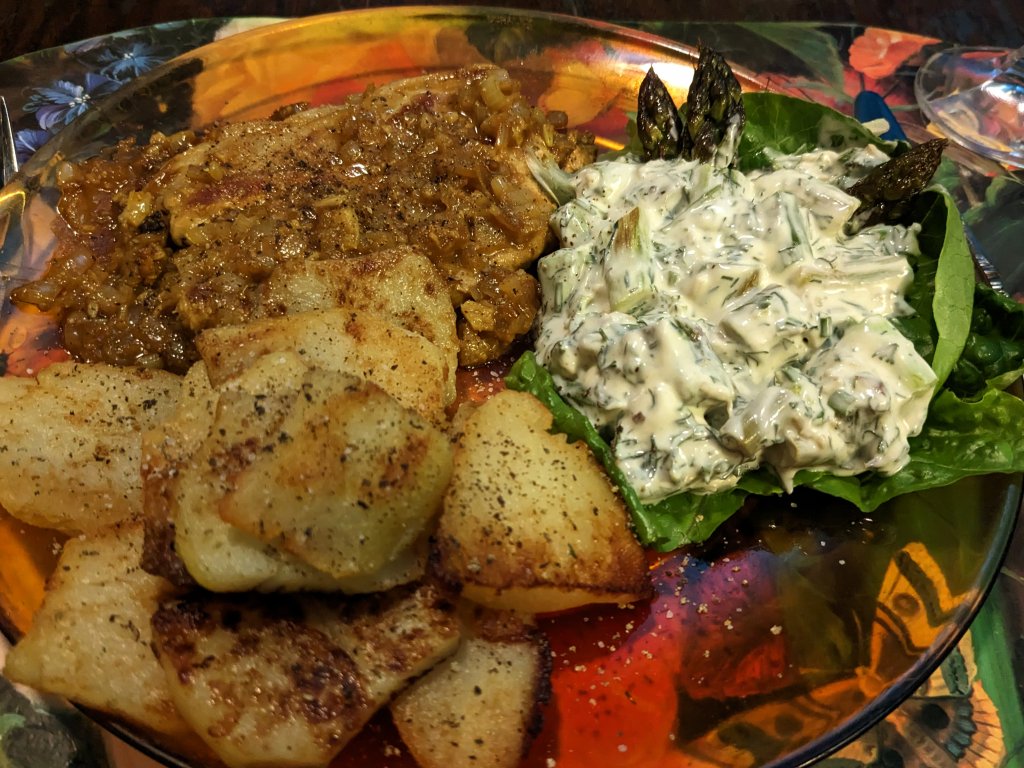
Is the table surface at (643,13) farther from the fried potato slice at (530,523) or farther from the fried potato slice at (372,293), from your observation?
the fried potato slice at (530,523)

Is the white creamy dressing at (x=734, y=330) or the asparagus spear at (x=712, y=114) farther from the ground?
the asparagus spear at (x=712, y=114)

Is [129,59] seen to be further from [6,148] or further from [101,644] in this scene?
[101,644]

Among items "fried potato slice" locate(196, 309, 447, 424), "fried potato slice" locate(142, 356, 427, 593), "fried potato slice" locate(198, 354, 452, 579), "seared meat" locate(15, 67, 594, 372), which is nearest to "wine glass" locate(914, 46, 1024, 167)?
"seared meat" locate(15, 67, 594, 372)

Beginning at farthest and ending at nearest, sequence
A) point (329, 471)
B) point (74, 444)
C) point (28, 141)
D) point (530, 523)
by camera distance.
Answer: point (28, 141), point (74, 444), point (530, 523), point (329, 471)

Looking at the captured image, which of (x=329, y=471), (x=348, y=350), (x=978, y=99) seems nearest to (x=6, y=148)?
(x=348, y=350)

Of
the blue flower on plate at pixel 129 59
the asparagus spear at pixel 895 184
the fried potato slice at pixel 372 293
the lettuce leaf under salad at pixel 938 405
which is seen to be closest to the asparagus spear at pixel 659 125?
the asparagus spear at pixel 895 184

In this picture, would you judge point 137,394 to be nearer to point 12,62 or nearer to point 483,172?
point 483,172
